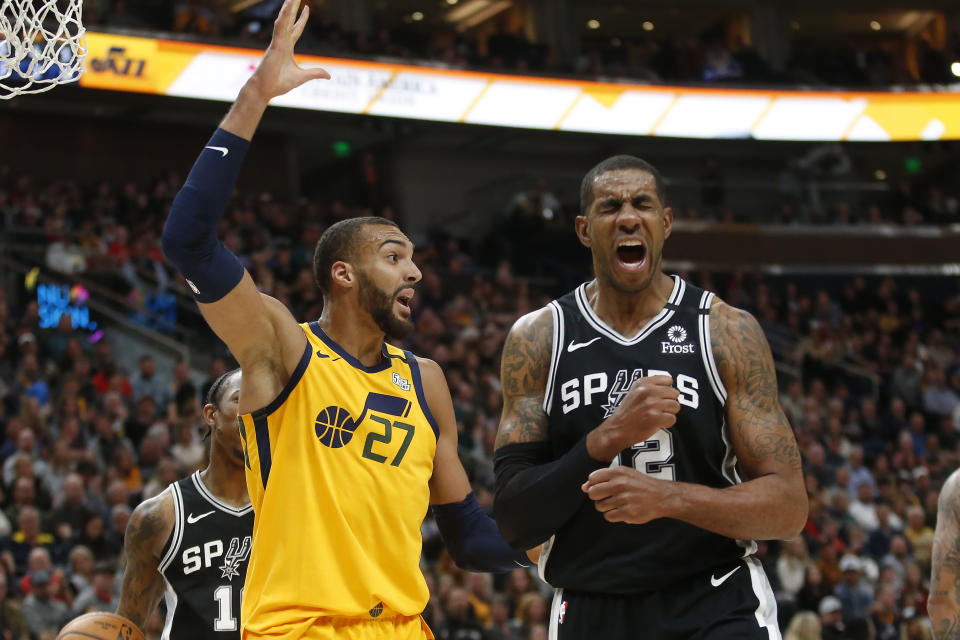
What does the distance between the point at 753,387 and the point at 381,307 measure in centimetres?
132

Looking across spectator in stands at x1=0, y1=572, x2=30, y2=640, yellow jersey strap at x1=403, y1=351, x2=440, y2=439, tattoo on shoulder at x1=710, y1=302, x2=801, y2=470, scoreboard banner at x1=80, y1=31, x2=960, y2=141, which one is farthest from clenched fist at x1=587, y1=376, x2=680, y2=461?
scoreboard banner at x1=80, y1=31, x2=960, y2=141

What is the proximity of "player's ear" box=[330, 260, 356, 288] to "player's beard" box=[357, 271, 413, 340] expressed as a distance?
0.03 m

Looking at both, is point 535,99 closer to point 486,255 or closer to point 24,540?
point 486,255

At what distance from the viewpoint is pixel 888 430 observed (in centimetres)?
1888

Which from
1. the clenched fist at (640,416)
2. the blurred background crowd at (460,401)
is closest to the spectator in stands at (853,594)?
the blurred background crowd at (460,401)

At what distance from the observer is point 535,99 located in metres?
22.3

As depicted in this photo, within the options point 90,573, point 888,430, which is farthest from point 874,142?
point 90,573

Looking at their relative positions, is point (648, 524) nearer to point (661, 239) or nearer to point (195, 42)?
point (661, 239)

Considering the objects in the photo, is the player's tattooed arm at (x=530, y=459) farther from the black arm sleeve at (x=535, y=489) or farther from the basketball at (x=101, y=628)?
the basketball at (x=101, y=628)

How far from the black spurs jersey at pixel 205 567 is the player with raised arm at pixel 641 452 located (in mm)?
1639

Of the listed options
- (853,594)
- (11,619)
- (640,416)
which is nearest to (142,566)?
(640,416)

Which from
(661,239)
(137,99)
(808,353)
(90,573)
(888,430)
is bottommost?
(90,573)

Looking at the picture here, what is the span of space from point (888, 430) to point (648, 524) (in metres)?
16.1

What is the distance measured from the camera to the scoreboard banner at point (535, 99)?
61.4 ft
